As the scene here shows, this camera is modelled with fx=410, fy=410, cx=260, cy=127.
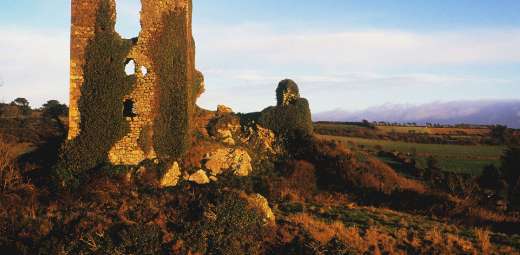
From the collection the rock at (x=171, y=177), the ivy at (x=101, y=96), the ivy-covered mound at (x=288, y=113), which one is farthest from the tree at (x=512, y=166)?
the ivy at (x=101, y=96)

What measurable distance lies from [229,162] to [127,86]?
21.5 ft

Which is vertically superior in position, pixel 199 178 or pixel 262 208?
pixel 199 178

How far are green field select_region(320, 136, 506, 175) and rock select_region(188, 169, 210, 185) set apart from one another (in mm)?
21734

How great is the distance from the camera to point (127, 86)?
64.3 ft

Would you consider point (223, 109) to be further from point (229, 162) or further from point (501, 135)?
point (501, 135)

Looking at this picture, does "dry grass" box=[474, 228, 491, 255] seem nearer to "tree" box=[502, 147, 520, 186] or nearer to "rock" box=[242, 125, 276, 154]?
"rock" box=[242, 125, 276, 154]

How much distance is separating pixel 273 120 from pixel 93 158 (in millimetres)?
12458

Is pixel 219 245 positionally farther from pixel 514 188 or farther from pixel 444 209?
pixel 514 188

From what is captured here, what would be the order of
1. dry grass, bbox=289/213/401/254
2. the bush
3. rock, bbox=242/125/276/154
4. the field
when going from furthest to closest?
the field
the bush
rock, bbox=242/125/276/154
dry grass, bbox=289/213/401/254

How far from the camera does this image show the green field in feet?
119

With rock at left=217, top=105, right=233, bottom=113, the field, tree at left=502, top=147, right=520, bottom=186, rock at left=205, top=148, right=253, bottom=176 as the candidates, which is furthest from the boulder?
the field

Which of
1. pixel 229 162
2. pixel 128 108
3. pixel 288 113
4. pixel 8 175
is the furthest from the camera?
pixel 288 113

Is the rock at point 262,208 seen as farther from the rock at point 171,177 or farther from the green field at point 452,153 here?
the green field at point 452,153

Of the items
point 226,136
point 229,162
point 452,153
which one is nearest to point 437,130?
point 452,153
